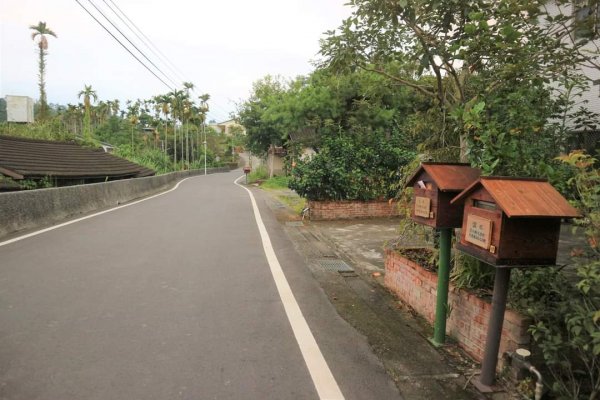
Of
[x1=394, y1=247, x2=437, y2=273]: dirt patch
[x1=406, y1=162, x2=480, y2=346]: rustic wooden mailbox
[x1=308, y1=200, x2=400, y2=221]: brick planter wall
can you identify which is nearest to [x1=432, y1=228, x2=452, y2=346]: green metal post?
[x1=406, y1=162, x2=480, y2=346]: rustic wooden mailbox

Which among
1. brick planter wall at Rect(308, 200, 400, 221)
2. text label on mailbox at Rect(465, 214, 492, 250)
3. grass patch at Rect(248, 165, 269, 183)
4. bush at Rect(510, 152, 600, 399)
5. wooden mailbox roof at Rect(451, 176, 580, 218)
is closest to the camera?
bush at Rect(510, 152, 600, 399)

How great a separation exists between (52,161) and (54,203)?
4681mm

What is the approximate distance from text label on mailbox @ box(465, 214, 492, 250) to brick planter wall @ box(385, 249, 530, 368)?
0.64 m

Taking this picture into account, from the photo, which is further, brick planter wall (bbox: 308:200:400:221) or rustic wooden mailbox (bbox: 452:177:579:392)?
brick planter wall (bbox: 308:200:400:221)

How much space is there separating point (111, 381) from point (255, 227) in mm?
7127

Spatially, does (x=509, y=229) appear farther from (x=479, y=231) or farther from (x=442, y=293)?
(x=442, y=293)

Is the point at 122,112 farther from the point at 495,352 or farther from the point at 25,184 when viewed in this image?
the point at 495,352

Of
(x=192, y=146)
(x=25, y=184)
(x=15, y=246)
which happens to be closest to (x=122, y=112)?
(x=192, y=146)

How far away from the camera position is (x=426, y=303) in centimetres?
439

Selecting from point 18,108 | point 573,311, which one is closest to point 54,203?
point 18,108

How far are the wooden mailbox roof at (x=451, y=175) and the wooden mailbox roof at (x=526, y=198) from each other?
0.58 meters

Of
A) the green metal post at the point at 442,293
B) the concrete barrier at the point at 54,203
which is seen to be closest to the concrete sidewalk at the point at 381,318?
the green metal post at the point at 442,293

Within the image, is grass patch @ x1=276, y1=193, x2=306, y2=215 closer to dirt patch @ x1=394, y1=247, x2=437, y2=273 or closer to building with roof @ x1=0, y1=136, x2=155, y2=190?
dirt patch @ x1=394, y1=247, x2=437, y2=273

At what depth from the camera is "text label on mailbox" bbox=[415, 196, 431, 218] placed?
12.7ft
